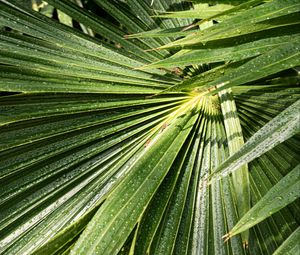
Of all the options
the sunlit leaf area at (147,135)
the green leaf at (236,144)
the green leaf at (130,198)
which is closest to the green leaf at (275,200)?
the sunlit leaf area at (147,135)

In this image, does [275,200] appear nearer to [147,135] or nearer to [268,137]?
[268,137]

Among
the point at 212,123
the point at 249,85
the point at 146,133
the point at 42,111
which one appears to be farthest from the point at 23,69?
the point at 249,85

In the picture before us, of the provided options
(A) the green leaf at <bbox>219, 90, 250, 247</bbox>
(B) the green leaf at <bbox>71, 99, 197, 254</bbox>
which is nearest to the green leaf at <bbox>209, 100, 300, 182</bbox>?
(A) the green leaf at <bbox>219, 90, 250, 247</bbox>

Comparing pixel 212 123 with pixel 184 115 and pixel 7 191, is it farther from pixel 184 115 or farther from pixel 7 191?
pixel 7 191

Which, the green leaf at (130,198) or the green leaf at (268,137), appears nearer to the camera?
the green leaf at (268,137)

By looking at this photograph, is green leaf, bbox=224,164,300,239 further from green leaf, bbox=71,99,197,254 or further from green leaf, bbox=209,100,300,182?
green leaf, bbox=71,99,197,254

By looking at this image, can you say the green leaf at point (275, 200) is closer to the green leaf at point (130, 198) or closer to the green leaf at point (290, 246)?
the green leaf at point (290, 246)

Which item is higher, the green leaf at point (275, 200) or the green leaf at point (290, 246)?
the green leaf at point (275, 200)
